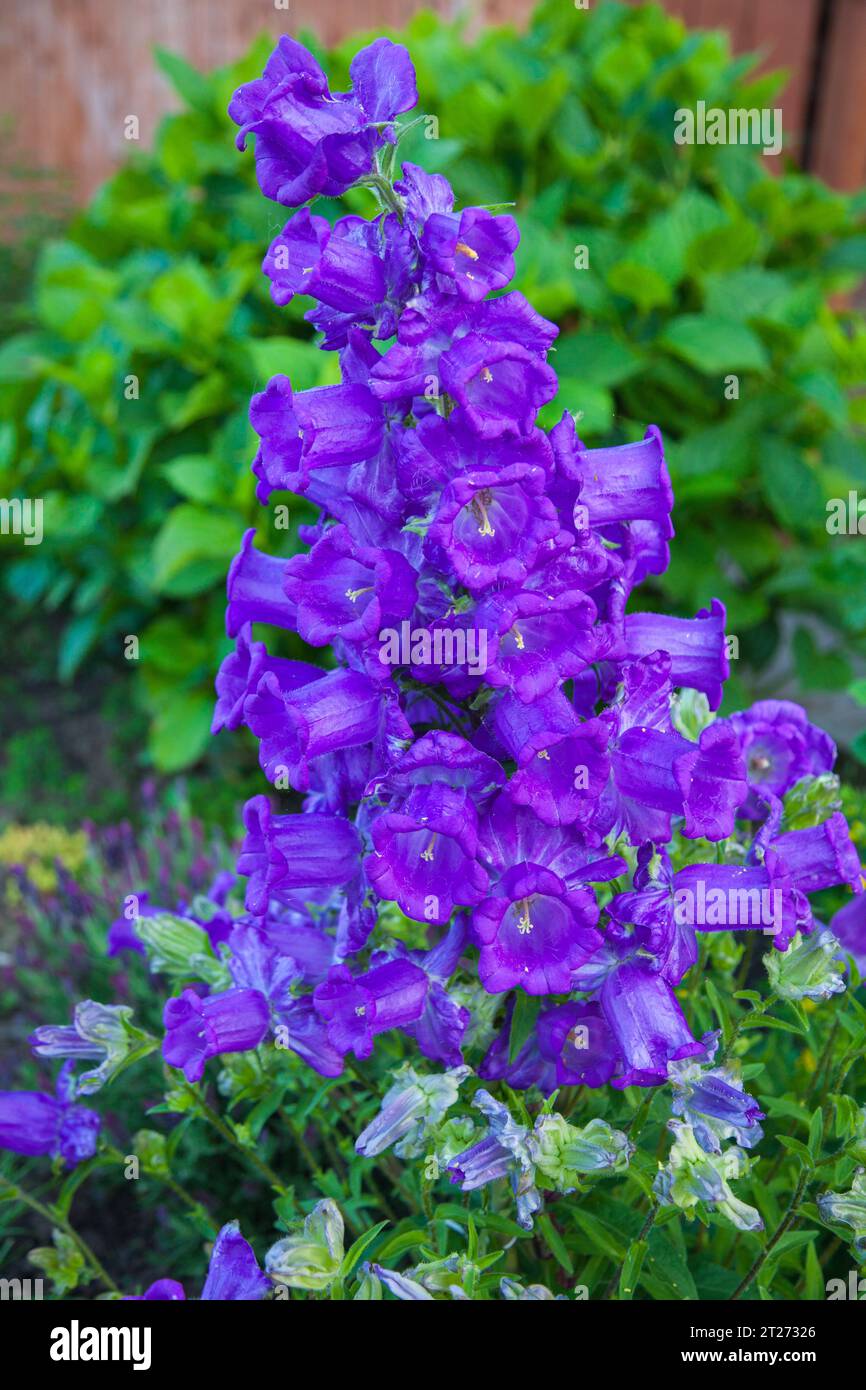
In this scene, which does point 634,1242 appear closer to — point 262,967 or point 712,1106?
point 712,1106

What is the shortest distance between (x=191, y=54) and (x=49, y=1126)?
643 centimetres

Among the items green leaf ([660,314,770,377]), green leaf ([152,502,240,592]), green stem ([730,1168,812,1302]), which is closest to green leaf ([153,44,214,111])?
green leaf ([152,502,240,592])

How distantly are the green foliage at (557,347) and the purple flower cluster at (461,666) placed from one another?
2173 millimetres

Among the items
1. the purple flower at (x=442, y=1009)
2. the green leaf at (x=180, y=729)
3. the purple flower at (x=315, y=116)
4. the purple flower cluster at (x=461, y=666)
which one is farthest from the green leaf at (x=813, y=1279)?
the green leaf at (x=180, y=729)

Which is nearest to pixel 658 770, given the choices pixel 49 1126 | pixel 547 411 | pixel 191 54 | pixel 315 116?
pixel 315 116

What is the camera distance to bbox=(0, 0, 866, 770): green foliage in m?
3.79

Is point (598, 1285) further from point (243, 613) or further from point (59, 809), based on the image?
point (59, 809)

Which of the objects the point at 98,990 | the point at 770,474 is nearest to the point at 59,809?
the point at 98,990

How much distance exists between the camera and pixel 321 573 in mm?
1276

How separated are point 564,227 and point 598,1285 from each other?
3700 millimetres

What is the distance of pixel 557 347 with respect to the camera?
3703mm

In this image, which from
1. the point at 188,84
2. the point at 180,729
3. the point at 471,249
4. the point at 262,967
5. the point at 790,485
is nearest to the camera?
the point at 471,249

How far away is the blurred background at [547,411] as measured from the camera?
3799 millimetres

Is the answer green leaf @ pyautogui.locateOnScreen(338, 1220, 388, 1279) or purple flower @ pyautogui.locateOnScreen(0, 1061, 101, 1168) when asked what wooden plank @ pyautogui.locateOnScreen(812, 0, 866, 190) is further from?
green leaf @ pyautogui.locateOnScreen(338, 1220, 388, 1279)
